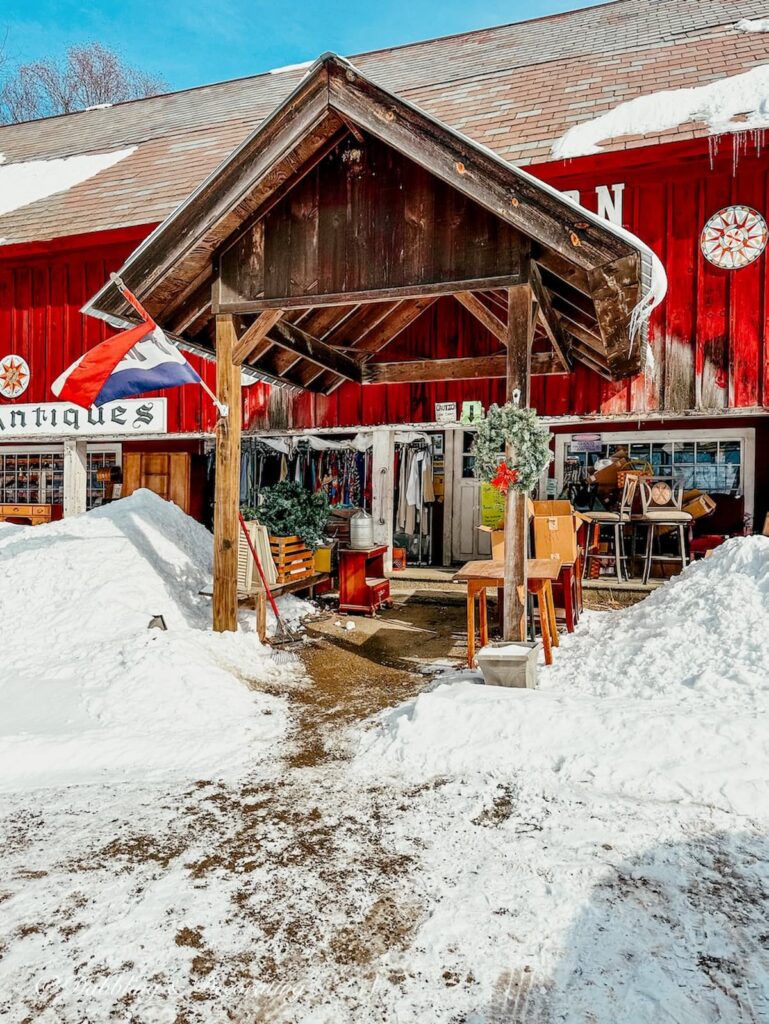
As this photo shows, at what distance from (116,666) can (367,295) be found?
3663 millimetres

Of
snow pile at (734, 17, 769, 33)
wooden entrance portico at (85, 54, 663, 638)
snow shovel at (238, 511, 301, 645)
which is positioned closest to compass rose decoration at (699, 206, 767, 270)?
wooden entrance portico at (85, 54, 663, 638)

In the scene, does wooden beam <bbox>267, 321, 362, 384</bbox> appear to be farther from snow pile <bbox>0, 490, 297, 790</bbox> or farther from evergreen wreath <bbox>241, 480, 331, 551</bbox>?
snow pile <bbox>0, 490, 297, 790</bbox>

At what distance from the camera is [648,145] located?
26.8 ft

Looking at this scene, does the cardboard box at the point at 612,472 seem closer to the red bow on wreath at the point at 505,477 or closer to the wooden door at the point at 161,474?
the red bow on wreath at the point at 505,477

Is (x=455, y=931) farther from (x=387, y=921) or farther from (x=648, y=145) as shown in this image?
(x=648, y=145)

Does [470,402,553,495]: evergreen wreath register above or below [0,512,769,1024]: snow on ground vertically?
above

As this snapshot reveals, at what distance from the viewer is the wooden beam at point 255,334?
5.83 metres

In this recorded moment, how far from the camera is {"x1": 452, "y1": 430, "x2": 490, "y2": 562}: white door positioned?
41.3 ft

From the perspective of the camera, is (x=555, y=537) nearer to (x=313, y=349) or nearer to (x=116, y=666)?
(x=313, y=349)

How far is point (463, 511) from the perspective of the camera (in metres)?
12.7

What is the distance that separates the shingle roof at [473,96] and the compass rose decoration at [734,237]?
1.16 meters

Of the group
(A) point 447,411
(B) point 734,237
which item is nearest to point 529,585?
(A) point 447,411

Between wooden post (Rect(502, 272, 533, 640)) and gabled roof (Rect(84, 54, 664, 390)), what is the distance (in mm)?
348

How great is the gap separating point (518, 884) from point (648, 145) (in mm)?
8834
